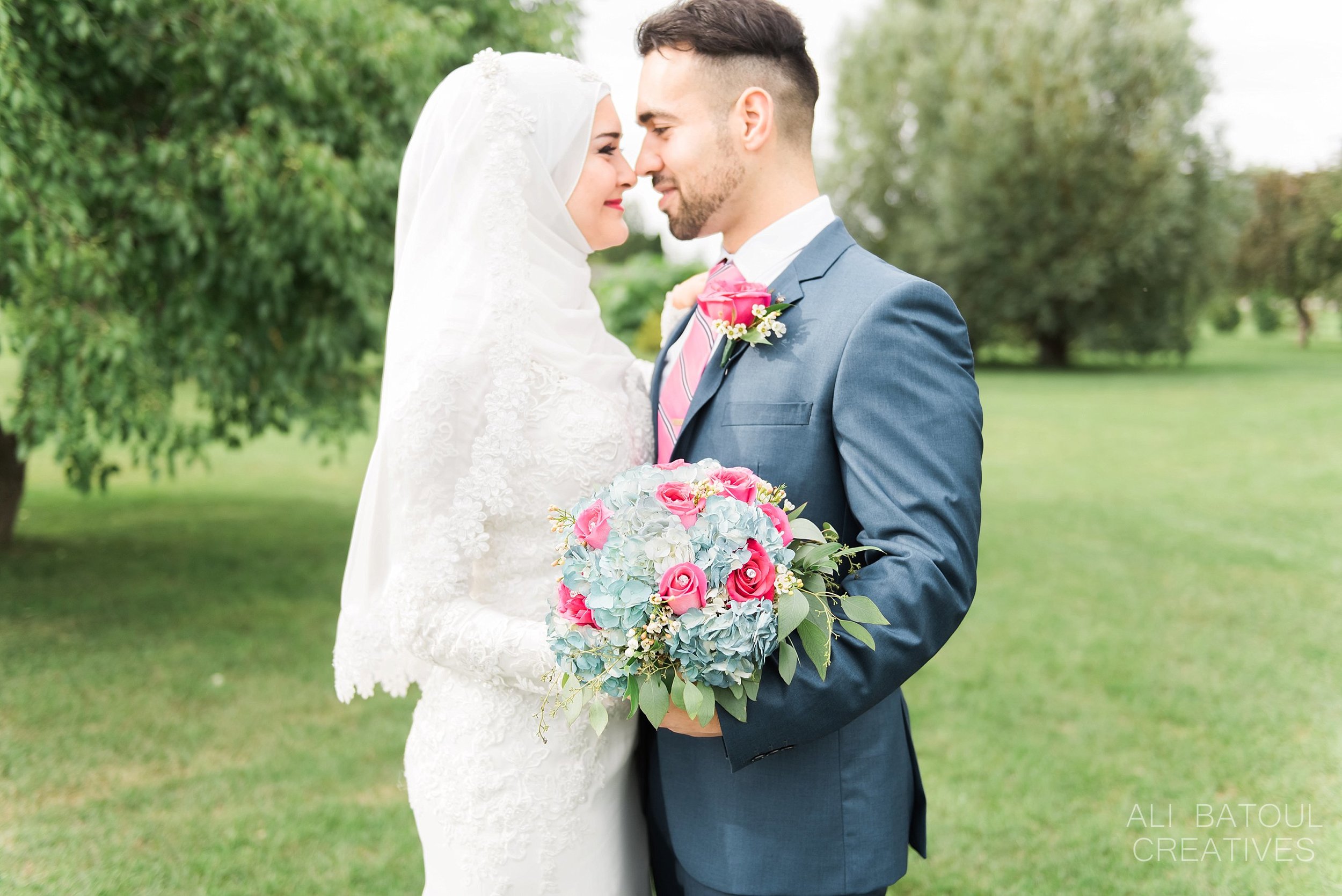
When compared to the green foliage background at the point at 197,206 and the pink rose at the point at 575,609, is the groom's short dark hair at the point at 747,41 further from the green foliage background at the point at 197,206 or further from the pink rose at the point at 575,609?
the green foliage background at the point at 197,206

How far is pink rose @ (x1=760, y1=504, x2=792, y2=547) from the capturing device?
177 centimetres

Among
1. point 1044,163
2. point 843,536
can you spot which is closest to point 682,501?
point 843,536

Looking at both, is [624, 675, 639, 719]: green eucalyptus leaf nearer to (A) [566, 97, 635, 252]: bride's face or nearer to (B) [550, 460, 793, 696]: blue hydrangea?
(B) [550, 460, 793, 696]: blue hydrangea

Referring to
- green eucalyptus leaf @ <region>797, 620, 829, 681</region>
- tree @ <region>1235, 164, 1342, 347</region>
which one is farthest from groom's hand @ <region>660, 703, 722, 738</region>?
tree @ <region>1235, 164, 1342, 347</region>

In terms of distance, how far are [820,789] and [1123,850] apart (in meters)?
3.57

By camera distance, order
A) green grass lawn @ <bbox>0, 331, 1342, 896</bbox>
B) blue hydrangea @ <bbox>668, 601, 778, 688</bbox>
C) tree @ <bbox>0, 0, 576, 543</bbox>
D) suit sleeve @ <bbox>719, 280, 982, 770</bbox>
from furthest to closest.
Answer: tree @ <bbox>0, 0, 576, 543</bbox> → green grass lawn @ <bbox>0, 331, 1342, 896</bbox> → suit sleeve @ <bbox>719, 280, 982, 770</bbox> → blue hydrangea @ <bbox>668, 601, 778, 688</bbox>

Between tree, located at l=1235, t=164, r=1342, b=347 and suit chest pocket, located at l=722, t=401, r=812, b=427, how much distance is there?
26.1 meters

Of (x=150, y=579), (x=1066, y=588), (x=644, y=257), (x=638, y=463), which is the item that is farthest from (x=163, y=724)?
(x=644, y=257)

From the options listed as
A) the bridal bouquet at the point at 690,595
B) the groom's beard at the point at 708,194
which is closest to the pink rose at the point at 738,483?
the bridal bouquet at the point at 690,595

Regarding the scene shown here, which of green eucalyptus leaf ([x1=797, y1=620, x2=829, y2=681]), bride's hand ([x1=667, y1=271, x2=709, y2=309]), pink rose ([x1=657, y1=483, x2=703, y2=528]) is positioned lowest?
green eucalyptus leaf ([x1=797, y1=620, x2=829, y2=681])

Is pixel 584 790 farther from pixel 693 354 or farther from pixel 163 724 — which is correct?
pixel 163 724

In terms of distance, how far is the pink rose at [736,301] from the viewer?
2244 millimetres

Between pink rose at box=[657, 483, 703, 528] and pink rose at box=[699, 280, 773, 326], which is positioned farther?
pink rose at box=[699, 280, 773, 326]

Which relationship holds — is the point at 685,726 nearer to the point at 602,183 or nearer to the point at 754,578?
the point at 754,578
